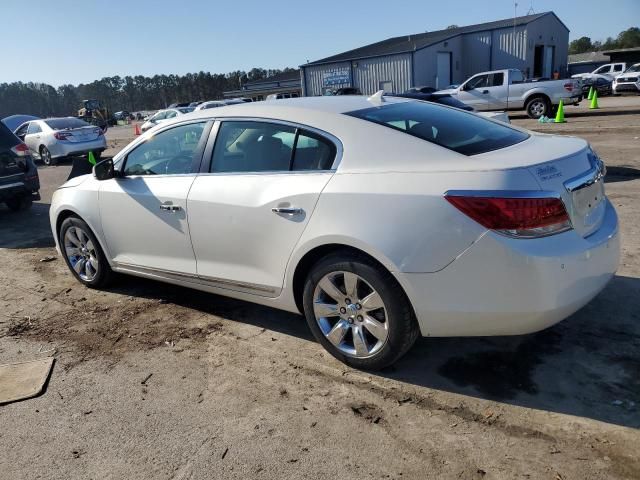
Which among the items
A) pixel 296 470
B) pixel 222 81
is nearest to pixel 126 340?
pixel 296 470

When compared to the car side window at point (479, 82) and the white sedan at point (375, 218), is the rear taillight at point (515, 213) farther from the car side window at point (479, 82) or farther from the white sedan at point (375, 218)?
the car side window at point (479, 82)


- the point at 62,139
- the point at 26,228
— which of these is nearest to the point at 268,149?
the point at 26,228

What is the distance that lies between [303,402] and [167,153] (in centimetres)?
230

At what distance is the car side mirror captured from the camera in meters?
4.54

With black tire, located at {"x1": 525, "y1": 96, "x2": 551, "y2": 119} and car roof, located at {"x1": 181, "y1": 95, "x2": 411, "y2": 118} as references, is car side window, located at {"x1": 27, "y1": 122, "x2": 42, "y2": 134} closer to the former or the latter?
car roof, located at {"x1": 181, "y1": 95, "x2": 411, "y2": 118}

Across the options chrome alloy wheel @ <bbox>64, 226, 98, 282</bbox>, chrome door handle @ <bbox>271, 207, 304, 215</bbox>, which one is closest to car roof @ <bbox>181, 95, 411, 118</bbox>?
chrome door handle @ <bbox>271, 207, 304, 215</bbox>

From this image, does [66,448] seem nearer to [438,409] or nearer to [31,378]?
[31,378]

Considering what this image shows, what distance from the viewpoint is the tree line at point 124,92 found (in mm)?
111875

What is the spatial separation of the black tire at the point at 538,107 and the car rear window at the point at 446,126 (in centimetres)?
1747

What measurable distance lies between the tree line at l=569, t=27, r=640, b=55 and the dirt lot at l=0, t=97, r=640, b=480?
91798 millimetres

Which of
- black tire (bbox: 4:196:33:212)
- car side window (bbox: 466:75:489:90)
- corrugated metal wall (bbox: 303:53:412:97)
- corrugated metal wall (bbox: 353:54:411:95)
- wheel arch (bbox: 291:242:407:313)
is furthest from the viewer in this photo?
corrugated metal wall (bbox: 303:53:412:97)

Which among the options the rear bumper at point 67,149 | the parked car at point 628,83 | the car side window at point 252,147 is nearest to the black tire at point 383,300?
the car side window at point 252,147

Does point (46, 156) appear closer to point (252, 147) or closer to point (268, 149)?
point (252, 147)

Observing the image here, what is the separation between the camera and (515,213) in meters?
2.66
